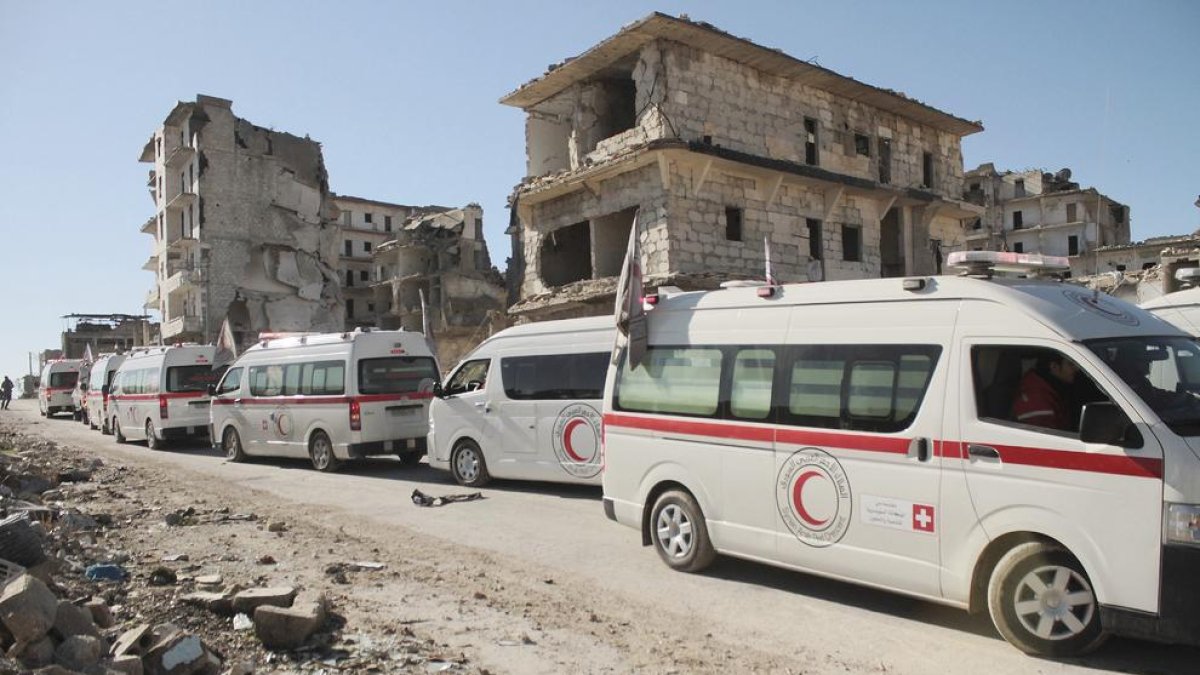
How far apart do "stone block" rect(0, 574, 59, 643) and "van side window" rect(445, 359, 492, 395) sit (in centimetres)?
812

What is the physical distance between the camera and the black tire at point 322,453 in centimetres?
1488

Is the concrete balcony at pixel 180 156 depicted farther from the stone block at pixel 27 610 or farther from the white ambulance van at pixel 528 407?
the stone block at pixel 27 610

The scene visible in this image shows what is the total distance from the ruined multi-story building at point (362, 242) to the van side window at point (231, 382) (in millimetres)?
56575

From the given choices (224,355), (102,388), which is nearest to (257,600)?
(224,355)

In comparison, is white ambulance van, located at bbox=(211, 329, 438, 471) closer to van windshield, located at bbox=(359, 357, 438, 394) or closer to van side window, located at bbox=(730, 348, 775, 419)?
van windshield, located at bbox=(359, 357, 438, 394)

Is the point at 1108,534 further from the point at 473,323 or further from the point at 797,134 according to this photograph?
the point at 473,323

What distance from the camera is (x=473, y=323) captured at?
60031 mm

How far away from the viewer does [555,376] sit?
11.4 metres

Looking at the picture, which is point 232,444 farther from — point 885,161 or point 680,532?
point 885,161

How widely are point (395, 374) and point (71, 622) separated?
10.2m

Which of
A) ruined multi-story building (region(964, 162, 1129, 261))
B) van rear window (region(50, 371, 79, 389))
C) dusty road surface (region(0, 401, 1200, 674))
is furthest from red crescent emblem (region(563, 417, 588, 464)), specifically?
ruined multi-story building (region(964, 162, 1129, 261))

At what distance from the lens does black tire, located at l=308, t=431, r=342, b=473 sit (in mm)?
14875

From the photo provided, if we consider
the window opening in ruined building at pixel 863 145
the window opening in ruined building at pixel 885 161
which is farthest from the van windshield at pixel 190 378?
the window opening in ruined building at pixel 885 161

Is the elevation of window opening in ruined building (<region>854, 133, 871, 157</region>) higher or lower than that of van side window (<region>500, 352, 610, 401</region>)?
higher
